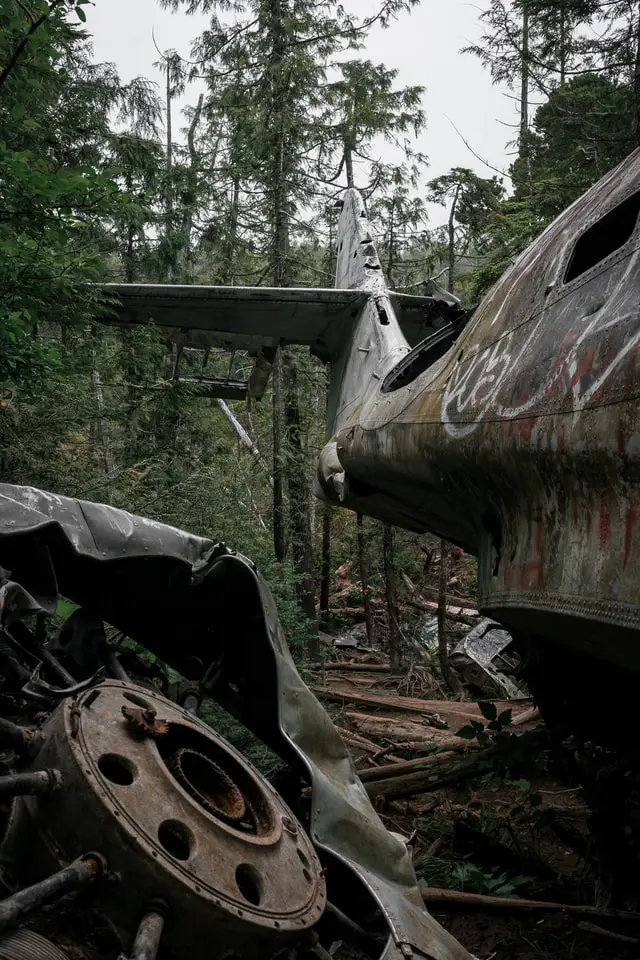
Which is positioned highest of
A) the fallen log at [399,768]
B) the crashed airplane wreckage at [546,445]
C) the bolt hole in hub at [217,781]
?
the crashed airplane wreckage at [546,445]

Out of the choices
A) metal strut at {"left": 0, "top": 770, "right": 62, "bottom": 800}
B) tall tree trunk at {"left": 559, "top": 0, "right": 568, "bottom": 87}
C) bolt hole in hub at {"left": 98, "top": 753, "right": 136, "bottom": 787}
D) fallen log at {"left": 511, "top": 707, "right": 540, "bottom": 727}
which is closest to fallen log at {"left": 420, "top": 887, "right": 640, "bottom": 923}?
bolt hole in hub at {"left": 98, "top": 753, "right": 136, "bottom": 787}

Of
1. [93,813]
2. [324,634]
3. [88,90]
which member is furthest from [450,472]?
[88,90]

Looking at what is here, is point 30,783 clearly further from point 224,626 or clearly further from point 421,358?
point 421,358

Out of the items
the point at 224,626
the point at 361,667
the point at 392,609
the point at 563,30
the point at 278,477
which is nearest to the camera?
the point at 224,626

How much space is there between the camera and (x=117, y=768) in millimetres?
2434

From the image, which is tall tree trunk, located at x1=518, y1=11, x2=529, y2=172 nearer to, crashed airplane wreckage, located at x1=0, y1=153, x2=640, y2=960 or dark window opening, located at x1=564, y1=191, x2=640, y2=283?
dark window opening, located at x1=564, y1=191, x2=640, y2=283

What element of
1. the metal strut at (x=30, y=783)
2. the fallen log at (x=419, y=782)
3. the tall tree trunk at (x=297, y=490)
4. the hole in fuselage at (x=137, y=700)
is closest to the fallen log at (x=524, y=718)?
the fallen log at (x=419, y=782)

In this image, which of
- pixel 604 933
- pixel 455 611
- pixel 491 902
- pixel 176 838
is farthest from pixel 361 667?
pixel 176 838

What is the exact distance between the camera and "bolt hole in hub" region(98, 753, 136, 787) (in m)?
2.37

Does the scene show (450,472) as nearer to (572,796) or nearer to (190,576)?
(190,576)

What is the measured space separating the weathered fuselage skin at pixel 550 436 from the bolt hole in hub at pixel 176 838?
1497 mm

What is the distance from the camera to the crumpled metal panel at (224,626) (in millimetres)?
2891

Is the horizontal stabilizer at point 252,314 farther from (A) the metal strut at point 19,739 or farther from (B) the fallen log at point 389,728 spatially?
(A) the metal strut at point 19,739

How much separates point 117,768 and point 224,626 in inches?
51.3
